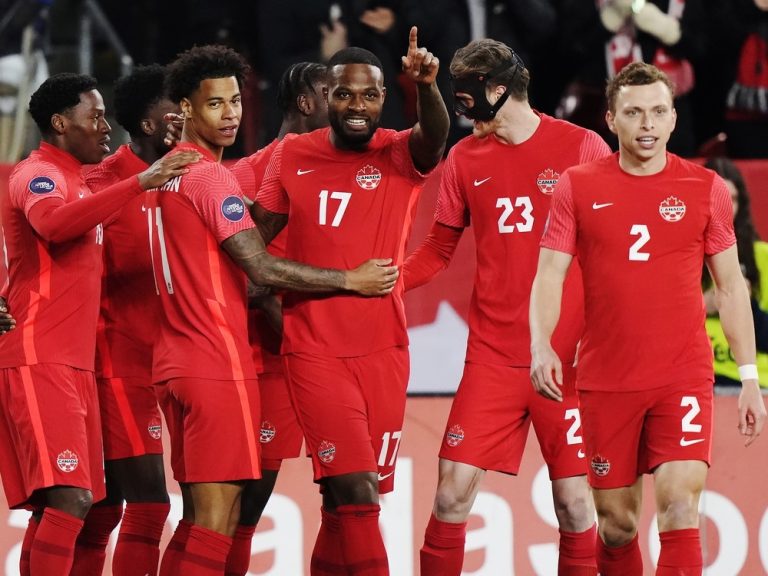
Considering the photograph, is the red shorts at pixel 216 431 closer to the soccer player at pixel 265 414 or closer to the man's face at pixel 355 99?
the soccer player at pixel 265 414

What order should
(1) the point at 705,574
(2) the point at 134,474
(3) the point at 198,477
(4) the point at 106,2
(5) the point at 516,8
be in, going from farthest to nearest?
(4) the point at 106,2
(5) the point at 516,8
(1) the point at 705,574
(2) the point at 134,474
(3) the point at 198,477

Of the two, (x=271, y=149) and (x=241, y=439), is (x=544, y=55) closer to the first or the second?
(x=271, y=149)

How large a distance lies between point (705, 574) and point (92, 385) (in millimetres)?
3220

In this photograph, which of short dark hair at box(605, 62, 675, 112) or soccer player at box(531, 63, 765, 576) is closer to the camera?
soccer player at box(531, 63, 765, 576)

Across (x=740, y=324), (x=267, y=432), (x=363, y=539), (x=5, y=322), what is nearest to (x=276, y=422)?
(x=267, y=432)

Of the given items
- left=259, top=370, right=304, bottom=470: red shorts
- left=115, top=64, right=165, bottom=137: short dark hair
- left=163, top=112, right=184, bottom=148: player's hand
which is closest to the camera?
left=163, top=112, right=184, bottom=148: player's hand

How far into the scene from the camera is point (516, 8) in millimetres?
8562

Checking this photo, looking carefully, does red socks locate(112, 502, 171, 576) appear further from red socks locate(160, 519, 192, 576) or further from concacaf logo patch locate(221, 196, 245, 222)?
concacaf logo patch locate(221, 196, 245, 222)

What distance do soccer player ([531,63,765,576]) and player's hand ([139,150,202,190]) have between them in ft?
4.70

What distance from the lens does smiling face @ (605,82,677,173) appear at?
5.59 metres

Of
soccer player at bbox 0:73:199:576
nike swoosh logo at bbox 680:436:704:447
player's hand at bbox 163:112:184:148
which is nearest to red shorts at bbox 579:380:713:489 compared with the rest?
nike swoosh logo at bbox 680:436:704:447

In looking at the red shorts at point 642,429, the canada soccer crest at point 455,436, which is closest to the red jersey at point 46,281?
the canada soccer crest at point 455,436

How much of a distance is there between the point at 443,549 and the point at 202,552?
44.0 inches

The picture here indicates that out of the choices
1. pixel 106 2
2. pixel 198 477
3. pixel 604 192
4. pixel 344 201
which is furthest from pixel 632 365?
pixel 106 2
